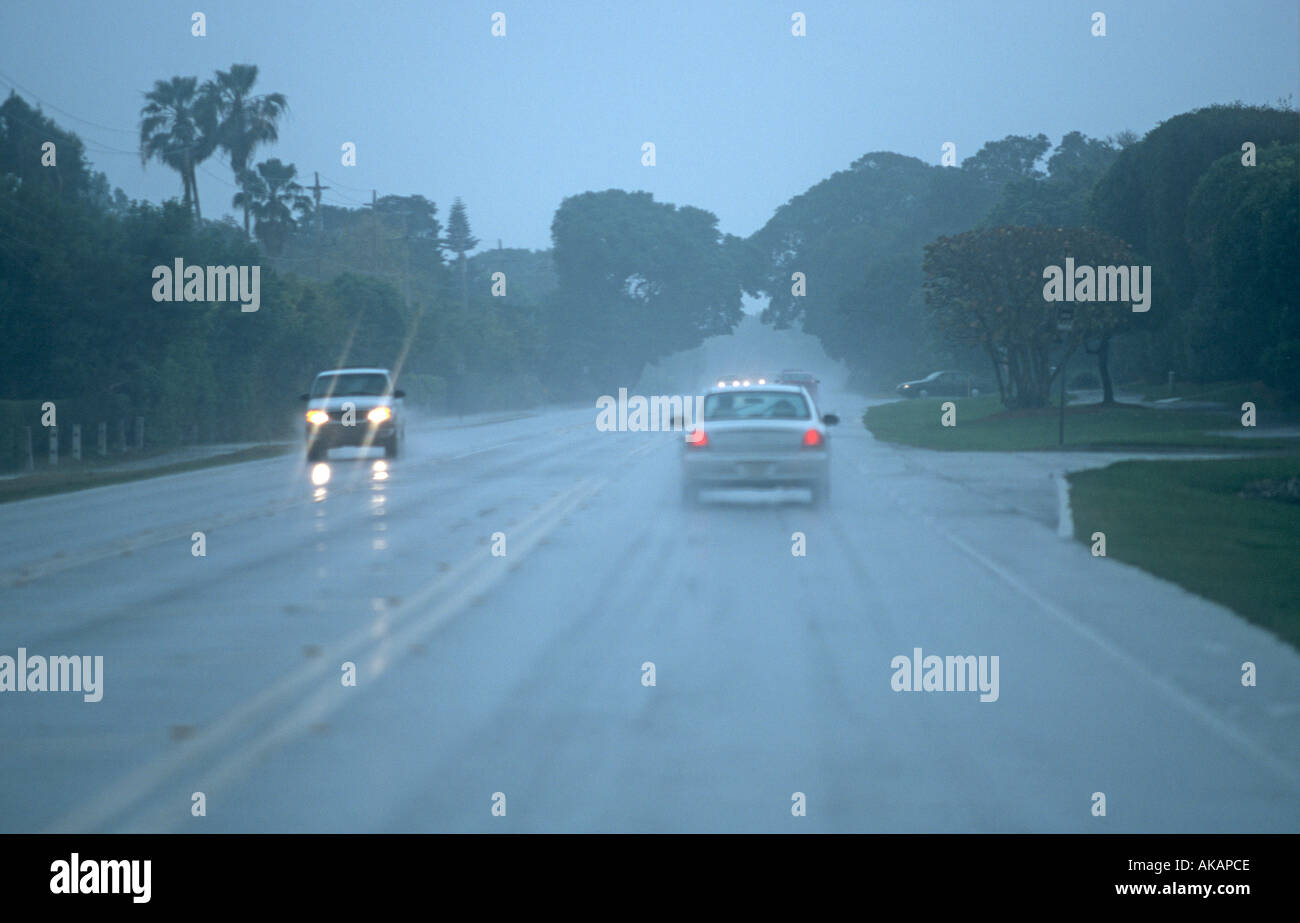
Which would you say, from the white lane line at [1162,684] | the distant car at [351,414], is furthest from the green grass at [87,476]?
the white lane line at [1162,684]

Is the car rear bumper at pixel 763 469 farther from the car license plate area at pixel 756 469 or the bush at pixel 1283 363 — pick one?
the bush at pixel 1283 363

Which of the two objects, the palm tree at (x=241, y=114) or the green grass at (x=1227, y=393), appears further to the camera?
the palm tree at (x=241, y=114)

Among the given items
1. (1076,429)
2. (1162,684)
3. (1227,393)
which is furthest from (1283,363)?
(1162,684)

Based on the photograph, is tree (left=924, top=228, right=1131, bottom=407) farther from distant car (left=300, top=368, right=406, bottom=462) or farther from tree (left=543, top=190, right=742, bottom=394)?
tree (left=543, top=190, right=742, bottom=394)

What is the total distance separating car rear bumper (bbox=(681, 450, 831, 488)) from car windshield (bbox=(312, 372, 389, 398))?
1458 cm

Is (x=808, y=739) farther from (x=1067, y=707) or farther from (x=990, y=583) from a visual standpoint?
(x=990, y=583)

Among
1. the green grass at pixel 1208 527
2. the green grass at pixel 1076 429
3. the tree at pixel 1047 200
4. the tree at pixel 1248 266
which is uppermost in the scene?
the tree at pixel 1047 200

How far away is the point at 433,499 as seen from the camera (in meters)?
21.4

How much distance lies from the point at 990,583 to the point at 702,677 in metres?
4.56

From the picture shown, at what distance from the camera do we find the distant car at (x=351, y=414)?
3091 cm

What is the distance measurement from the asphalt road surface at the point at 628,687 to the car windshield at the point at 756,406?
295cm

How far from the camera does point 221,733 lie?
7383 mm

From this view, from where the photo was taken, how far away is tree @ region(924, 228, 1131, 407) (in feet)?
151
